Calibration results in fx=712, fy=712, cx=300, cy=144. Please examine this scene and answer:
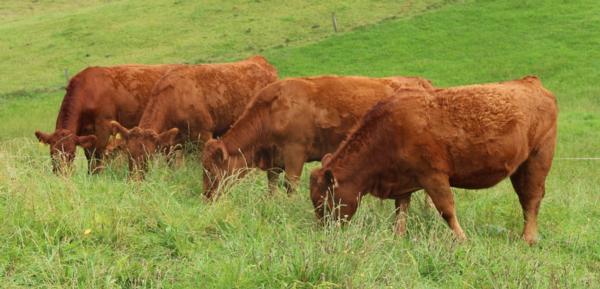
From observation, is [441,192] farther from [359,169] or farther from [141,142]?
[141,142]

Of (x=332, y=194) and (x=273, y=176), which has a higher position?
(x=332, y=194)

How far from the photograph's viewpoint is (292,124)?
30.3ft

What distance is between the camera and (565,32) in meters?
27.3

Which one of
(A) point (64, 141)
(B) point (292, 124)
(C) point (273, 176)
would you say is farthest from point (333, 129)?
(A) point (64, 141)

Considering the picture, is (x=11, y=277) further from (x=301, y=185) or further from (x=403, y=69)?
(x=403, y=69)

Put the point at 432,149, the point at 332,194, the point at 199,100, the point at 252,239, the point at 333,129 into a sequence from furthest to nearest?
1. the point at 199,100
2. the point at 333,129
3. the point at 332,194
4. the point at 432,149
5. the point at 252,239

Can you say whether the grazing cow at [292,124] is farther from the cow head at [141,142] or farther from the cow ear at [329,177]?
the cow ear at [329,177]

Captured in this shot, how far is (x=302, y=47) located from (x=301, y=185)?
21262 millimetres

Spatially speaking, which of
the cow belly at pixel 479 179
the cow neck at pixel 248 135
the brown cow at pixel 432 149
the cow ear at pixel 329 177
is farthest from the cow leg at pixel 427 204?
the cow neck at pixel 248 135

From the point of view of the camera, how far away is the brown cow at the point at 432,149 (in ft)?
23.2

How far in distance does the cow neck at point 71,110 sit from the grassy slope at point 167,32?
17.6 metres

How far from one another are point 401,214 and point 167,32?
2940 cm

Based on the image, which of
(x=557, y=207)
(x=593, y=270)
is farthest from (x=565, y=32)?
(x=593, y=270)

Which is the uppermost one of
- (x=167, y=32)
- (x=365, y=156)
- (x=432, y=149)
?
(x=432, y=149)
